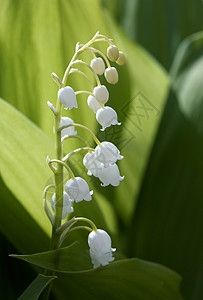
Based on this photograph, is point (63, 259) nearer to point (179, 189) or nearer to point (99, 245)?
point (99, 245)

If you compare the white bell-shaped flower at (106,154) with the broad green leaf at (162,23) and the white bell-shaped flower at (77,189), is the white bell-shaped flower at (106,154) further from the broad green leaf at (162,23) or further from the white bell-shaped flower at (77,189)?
the broad green leaf at (162,23)

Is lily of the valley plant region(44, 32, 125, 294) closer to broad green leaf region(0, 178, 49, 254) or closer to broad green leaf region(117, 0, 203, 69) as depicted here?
broad green leaf region(0, 178, 49, 254)

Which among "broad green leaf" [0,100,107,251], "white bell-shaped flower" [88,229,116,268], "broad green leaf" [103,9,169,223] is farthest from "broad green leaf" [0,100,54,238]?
"broad green leaf" [103,9,169,223]

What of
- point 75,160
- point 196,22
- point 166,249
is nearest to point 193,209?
point 166,249

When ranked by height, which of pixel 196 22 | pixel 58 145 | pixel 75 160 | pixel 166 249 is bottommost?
pixel 166 249

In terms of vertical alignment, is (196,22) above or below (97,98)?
below

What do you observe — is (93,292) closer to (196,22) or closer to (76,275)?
(76,275)
